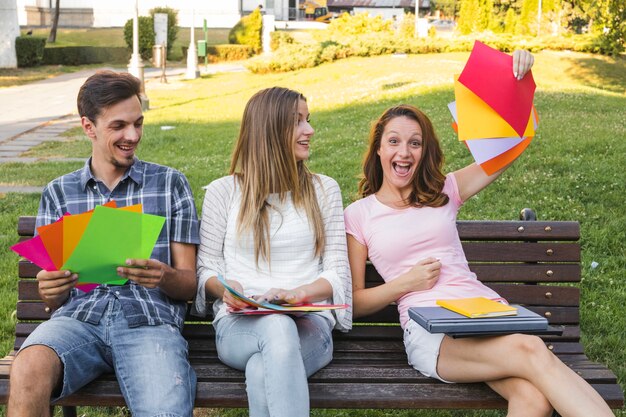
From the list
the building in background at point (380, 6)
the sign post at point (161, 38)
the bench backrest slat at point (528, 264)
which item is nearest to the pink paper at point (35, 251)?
the bench backrest slat at point (528, 264)

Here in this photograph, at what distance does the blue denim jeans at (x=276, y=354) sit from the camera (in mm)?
2727

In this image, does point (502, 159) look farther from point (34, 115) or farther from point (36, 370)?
point (34, 115)

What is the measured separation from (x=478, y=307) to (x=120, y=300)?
136cm

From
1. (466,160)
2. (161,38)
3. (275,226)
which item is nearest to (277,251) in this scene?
(275,226)

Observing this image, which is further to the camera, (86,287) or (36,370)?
(86,287)

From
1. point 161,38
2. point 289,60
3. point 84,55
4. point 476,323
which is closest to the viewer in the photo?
point 476,323

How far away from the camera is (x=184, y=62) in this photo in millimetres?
35000

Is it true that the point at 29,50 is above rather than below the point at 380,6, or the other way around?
below

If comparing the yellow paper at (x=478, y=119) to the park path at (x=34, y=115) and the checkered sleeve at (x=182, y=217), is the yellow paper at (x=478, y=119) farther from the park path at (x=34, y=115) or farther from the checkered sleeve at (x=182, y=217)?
the park path at (x=34, y=115)

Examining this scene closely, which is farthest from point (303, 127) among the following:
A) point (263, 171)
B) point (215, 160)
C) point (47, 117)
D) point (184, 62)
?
point (184, 62)

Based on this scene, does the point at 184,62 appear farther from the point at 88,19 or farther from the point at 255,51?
the point at 88,19

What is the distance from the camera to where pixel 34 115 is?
A: 54.5 ft

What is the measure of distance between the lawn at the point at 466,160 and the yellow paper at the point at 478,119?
4.70 feet

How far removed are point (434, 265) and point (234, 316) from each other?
2.73ft
